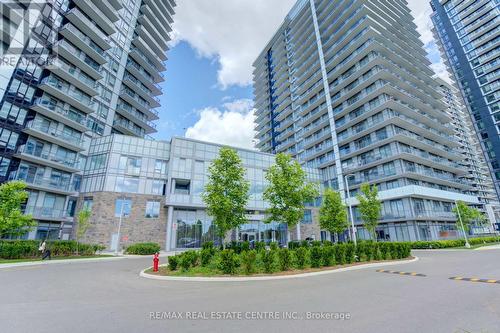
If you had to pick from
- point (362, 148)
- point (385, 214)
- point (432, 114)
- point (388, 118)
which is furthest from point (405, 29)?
point (385, 214)

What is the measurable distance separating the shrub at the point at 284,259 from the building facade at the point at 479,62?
281 ft

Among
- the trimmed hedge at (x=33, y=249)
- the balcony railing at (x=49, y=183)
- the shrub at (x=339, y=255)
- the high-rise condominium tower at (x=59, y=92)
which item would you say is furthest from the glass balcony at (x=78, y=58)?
the shrub at (x=339, y=255)

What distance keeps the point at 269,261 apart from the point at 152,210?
2632cm

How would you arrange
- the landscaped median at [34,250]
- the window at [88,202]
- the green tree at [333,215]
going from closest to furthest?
1. the landscaped median at [34,250]
2. the green tree at [333,215]
3. the window at [88,202]

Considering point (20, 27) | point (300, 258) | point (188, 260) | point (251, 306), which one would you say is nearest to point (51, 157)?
point (20, 27)

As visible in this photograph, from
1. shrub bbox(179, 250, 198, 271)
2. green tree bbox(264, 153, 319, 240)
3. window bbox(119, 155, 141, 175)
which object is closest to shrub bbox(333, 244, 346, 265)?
green tree bbox(264, 153, 319, 240)

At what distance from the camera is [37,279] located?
39.5 ft

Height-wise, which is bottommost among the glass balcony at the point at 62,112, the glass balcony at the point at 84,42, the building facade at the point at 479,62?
the glass balcony at the point at 62,112

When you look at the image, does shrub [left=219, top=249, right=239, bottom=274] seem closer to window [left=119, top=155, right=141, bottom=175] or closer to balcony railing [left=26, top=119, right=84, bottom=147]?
window [left=119, top=155, right=141, bottom=175]

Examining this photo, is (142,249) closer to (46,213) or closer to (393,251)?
(46,213)

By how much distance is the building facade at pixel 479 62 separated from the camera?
6675 centimetres

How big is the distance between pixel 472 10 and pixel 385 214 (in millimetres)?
78241

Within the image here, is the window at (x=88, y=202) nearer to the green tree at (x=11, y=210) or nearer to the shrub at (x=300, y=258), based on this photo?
the green tree at (x=11, y=210)

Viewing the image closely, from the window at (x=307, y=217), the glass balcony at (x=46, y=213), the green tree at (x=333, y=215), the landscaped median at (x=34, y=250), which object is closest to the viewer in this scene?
the landscaped median at (x=34, y=250)
